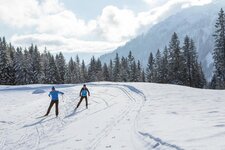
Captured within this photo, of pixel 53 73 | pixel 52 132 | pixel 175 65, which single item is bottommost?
pixel 52 132

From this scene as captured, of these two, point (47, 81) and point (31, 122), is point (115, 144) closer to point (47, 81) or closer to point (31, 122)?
point (31, 122)

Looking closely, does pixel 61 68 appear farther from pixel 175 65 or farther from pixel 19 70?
pixel 175 65

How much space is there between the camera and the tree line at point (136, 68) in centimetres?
5972

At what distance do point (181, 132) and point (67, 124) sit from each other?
24.1 feet

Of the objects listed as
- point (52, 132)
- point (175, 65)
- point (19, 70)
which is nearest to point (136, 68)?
point (175, 65)

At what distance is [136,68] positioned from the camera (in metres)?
91.8

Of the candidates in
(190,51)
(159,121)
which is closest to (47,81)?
(190,51)

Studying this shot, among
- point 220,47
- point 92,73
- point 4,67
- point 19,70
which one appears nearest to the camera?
point 220,47

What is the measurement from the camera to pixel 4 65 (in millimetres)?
80188

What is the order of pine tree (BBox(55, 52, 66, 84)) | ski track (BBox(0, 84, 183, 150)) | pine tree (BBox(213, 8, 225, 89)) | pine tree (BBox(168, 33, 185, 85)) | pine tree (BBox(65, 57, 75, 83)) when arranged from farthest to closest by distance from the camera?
pine tree (BBox(65, 57, 75, 83))
pine tree (BBox(55, 52, 66, 84))
pine tree (BBox(168, 33, 185, 85))
pine tree (BBox(213, 8, 225, 89))
ski track (BBox(0, 84, 183, 150))

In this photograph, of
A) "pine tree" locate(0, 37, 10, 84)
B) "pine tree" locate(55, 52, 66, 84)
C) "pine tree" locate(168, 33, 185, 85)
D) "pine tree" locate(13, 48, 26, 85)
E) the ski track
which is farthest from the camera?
"pine tree" locate(55, 52, 66, 84)

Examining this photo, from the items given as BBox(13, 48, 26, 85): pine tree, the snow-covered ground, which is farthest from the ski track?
BBox(13, 48, 26, 85): pine tree

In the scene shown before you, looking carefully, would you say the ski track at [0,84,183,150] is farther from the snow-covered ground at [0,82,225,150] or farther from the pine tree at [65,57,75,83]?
the pine tree at [65,57,75,83]

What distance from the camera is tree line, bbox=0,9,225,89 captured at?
59719 millimetres
